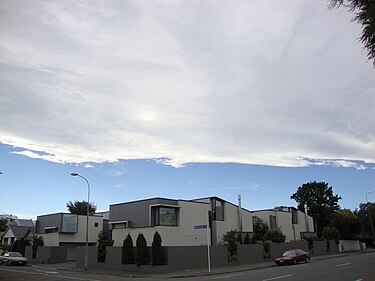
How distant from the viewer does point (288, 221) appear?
183 ft

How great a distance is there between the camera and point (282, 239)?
4650cm

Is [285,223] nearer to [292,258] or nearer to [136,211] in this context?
[292,258]

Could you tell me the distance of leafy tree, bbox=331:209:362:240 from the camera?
59281 millimetres

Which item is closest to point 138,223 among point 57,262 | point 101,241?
point 101,241

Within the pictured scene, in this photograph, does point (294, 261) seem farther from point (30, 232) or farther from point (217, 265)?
point (30, 232)

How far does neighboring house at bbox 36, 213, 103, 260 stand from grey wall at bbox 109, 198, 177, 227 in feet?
27.5

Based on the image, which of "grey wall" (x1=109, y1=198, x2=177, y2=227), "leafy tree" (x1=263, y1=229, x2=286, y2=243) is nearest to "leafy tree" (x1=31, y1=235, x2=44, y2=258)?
A: "grey wall" (x1=109, y1=198, x2=177, y2=227)

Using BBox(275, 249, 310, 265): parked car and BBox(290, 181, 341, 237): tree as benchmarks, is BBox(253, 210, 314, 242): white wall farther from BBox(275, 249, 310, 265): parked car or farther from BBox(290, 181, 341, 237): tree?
BBox(290, 181, 341, 237): tree

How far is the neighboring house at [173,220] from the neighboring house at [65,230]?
27.0 feet

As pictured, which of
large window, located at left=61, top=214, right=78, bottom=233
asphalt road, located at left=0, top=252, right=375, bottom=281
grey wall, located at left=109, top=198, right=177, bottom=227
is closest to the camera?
asphalt road, located at left=0, top=252, right=375, bottom=281

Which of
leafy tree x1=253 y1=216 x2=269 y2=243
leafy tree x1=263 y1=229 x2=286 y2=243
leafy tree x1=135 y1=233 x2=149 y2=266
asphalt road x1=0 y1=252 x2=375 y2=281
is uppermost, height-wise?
leafy tree x1=253 y1=216 x2=269 y2=243

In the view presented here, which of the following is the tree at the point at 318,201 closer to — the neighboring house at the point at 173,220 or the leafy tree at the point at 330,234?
the leafy tree at the point at 330,234

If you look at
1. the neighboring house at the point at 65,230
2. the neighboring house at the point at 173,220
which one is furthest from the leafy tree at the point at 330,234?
the neighboring house at the point at 65,230

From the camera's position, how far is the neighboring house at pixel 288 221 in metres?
53.2
